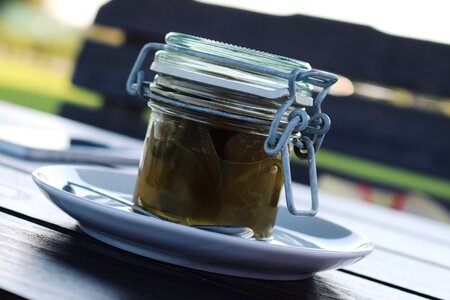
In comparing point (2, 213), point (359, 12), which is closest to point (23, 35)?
point (359, 12)

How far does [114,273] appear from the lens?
430 millimetres

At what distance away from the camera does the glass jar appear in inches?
19.8

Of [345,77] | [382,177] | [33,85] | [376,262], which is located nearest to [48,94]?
[33,85]

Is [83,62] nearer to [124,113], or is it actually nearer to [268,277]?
[124,113]

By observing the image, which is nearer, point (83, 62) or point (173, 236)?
point (173, 236)

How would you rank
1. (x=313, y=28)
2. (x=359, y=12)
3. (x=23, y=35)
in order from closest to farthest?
(x=313, y=28) → (x=359, y=12) → (x=23, y=35)

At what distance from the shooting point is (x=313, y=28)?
1.93 metres

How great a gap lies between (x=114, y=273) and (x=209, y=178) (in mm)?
102

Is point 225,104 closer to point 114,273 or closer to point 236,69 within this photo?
point 236,69

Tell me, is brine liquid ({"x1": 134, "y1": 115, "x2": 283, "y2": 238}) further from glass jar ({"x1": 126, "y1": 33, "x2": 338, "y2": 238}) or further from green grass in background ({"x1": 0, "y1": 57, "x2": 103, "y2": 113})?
green grass in background ({"x1": 0, "y1": 57, "x2": 103, "y2": 113})

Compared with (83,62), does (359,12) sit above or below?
above

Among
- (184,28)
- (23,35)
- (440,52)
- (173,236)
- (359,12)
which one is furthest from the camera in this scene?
(23,35)

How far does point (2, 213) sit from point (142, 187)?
9 cm

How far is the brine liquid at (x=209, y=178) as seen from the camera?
20.0 inches
